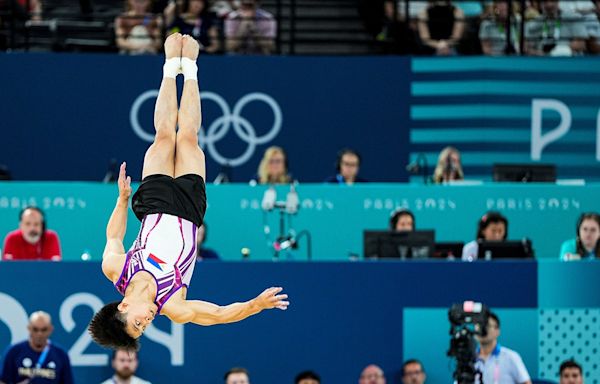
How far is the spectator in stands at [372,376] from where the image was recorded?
13.2 meters

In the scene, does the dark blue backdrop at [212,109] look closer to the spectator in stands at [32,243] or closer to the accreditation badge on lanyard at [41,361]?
A: the spectator in stands at [32,243]

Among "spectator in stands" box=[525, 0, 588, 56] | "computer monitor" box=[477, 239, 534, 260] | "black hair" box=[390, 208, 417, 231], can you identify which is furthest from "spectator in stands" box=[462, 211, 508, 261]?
"spectator in stands" box=[525, 0, 588, 56]

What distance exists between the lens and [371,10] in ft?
60.7

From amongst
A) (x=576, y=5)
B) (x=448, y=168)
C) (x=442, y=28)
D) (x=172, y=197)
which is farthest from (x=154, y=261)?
(x=576, y=5)

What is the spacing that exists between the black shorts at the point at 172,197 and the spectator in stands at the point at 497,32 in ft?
26.0

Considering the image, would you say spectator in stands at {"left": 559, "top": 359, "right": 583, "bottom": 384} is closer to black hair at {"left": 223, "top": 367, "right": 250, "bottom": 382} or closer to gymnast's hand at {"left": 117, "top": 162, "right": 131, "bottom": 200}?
black hair at {"left": 223, "top": 367, "right": 250, "bottom": 382}

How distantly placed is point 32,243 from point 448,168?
193 inches

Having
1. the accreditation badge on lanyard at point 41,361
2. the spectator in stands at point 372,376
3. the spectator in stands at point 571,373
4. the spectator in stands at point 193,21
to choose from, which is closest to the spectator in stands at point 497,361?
the spectator in stands at point 571,373

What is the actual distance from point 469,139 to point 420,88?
0.90 metres

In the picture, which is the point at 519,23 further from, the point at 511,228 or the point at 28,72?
the point at 28,72

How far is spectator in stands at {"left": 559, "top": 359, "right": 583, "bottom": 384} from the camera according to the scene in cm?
1306

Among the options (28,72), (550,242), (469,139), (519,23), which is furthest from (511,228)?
(28,72)

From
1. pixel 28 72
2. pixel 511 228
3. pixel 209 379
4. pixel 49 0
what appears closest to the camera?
pixel 209 379

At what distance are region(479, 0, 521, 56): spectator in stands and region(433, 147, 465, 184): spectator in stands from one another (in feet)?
7.51
